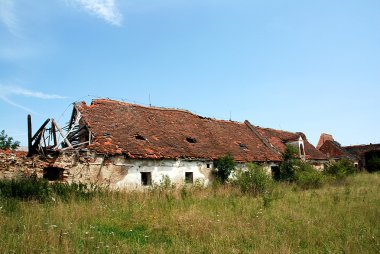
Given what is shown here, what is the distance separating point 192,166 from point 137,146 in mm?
3708

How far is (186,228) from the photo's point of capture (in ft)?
23.4

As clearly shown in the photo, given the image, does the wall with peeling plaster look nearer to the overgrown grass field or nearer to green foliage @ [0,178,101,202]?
green foliage @ [0,178,101,202]

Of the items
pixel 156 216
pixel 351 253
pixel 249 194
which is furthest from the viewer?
pixel 249 194

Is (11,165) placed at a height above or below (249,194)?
above

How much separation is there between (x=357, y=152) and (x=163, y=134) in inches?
1459

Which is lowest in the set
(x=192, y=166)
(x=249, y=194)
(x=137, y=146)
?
Result: (x=249, y=194)

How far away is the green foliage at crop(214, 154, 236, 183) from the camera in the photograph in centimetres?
1947

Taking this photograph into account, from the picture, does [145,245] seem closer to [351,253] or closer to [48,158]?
[351,253]

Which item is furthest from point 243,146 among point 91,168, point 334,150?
point 334,150

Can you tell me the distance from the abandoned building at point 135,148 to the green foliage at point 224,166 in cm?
45

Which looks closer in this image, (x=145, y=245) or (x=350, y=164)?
(x=145, y=245)

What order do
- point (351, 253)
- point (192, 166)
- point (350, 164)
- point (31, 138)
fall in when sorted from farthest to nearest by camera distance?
point (350, 164) → point (192, 166) → point (31, 138) → point (351, 253)

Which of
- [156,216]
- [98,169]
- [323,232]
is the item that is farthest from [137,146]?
[323,232]

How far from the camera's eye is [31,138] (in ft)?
53.9
